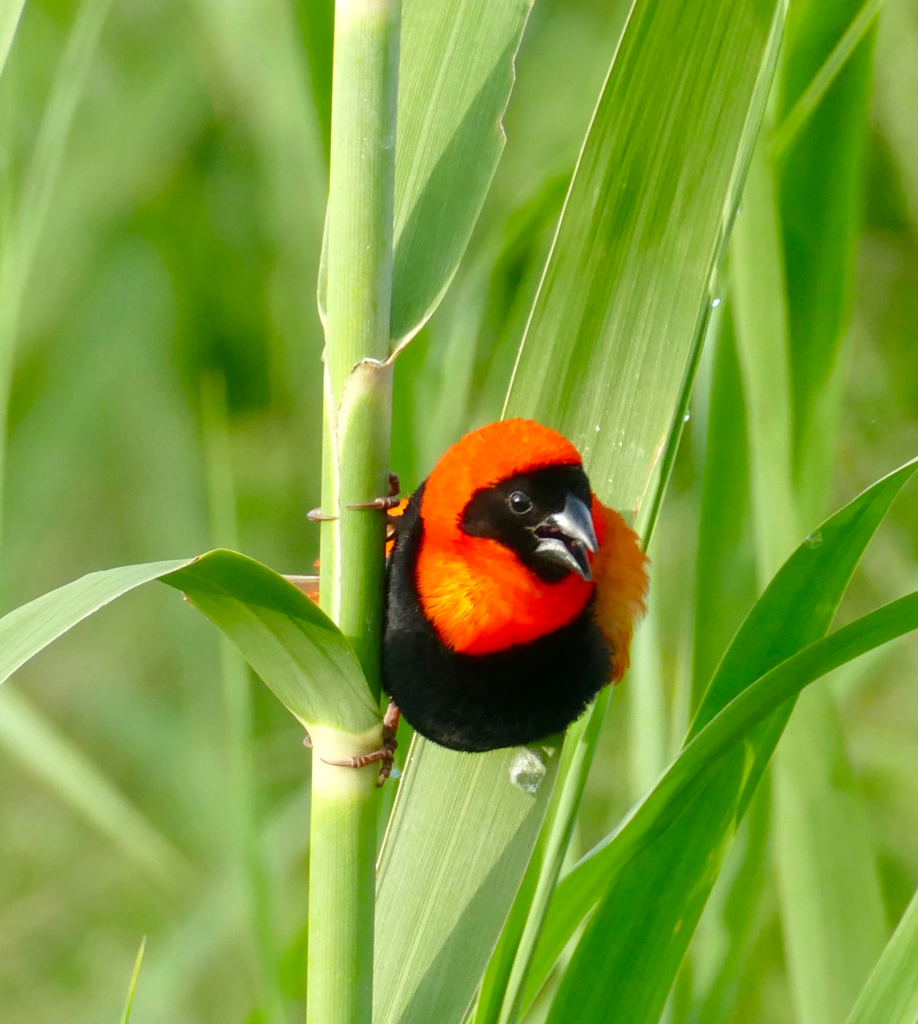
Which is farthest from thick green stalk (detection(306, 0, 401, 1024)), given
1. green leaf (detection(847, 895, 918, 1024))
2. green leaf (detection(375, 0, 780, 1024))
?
green leaf (detection(847, 895, 918, 1024))

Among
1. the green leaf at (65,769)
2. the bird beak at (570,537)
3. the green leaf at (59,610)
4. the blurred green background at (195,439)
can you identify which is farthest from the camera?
the blurred green background at (195,439)

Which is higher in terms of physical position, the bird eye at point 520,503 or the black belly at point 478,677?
the bird eye at point 520,503

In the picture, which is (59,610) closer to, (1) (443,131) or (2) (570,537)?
(1) (443,131)

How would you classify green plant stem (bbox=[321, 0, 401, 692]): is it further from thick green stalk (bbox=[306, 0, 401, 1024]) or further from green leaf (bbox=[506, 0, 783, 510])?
green leaf (bbox=[506, 0, 783, 510])

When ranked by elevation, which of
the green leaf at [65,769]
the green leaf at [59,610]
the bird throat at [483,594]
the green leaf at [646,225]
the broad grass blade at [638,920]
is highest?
the green leaf at [646,225]

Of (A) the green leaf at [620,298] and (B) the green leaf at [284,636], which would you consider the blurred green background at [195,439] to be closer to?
(A) the green leaf at [620,298]

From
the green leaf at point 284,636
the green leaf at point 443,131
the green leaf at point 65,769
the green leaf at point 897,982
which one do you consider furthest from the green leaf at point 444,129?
the green leaf at point 65,769

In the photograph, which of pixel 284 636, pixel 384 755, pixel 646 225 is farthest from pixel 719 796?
pixel 646 225

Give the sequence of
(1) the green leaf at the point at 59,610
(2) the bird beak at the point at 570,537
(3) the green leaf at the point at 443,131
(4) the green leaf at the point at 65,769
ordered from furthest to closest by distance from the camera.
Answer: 1. (4) the green leaf at the point at 65,769
2. (2) the bird beak at the point at 570,537
3. (3) the green leaf at the point at 443,131
4. (1) the green leaf at the point at 59,610
